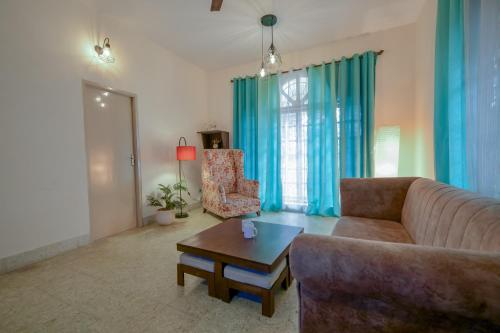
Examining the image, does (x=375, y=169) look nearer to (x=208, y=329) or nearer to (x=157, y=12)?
(x=208, y=329)

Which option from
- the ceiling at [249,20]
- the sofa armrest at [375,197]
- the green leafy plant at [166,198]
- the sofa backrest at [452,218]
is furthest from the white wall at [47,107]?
the sofa backrest at [452,218]

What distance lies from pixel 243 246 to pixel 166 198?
2182mm

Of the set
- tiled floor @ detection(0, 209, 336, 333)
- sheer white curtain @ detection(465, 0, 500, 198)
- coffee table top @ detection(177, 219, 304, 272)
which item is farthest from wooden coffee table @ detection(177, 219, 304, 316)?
sheer white curtain @ detection(465, 0, 500, 198)

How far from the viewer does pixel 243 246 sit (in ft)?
5.14

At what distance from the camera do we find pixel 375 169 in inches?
116

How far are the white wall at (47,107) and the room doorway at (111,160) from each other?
13 cm

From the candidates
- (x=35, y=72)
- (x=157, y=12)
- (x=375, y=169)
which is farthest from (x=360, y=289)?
(x=157, y=12)

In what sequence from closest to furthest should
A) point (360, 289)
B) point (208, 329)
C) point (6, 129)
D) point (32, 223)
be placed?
1. point (360, 289)
2. point (208, 329)
3. point (6, 129)
4. point (32, 223)

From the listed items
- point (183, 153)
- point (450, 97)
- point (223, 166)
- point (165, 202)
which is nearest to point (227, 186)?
point (223, 166)

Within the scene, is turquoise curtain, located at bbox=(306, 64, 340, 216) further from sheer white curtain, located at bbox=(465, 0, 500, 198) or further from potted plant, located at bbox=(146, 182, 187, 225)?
potted plant, located at bbox=(146, 182, 187, 225)

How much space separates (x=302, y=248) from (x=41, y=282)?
2.22 m

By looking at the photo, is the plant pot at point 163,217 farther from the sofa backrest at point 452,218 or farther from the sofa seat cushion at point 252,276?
the sofa backrest at point 452,218

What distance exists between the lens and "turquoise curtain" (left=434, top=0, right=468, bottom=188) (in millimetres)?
1545

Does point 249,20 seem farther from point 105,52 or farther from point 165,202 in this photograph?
point 165,202
